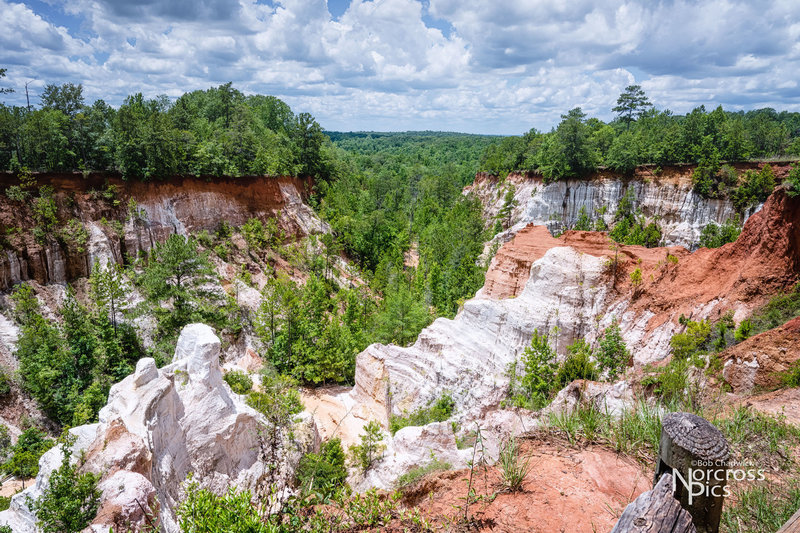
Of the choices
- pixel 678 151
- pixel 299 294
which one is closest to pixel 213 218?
pixel 299 294

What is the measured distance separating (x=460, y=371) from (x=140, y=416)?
1304 cm

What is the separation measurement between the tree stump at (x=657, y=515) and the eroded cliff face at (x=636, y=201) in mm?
40137

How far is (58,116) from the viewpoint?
2861cm

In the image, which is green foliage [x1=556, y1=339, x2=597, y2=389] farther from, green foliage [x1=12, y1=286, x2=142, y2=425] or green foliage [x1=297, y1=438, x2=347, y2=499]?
green foliage [x1=12, y1=286, x2=142, y2=425]

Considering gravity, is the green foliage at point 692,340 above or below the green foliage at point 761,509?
below

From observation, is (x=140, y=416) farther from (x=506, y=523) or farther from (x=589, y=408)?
(x=589, y=408)

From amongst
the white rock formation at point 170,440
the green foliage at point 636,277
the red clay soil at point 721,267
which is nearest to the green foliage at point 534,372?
the red clay soil at point 721,267

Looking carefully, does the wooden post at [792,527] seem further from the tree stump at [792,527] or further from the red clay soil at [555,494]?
the red clay soil at [555,494]

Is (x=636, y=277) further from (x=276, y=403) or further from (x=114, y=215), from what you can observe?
(x=114, y=215)

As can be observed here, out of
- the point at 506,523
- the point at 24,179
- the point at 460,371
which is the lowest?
the point at 460,371

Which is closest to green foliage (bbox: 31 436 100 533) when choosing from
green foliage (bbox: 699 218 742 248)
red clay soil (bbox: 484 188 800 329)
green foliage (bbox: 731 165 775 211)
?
red clay soil (bbox: 484 188 800 329)

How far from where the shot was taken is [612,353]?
17.9m

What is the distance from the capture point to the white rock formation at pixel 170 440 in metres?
9.08

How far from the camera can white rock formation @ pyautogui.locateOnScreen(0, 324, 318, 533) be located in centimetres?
908
